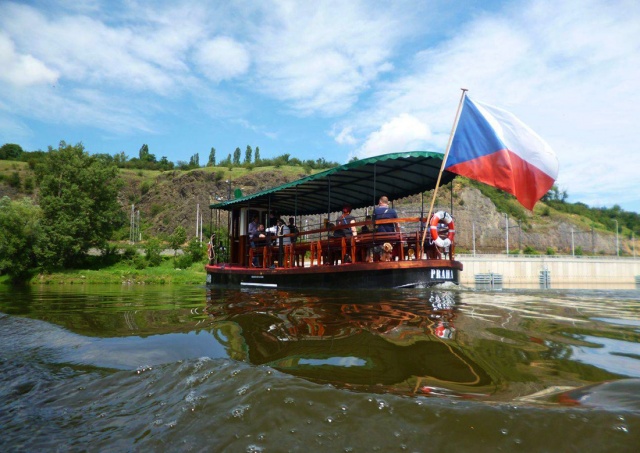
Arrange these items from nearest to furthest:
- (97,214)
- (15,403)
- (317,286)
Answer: (15,403), (317,286), (97,214)

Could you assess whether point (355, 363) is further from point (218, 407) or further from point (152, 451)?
point (152, 451)

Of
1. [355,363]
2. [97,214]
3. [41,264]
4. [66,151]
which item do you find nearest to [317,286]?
[355,363]

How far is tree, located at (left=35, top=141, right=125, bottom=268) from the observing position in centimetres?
3097

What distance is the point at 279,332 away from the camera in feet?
11.2

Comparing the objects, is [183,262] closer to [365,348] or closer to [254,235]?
[254,235]

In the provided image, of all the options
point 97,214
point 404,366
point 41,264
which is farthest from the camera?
point 97,214

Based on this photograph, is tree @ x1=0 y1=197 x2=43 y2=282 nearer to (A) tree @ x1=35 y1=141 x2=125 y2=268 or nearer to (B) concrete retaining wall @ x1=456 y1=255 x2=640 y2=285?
(A) tree @ x1=35 y1=141 x2=125 y2=268

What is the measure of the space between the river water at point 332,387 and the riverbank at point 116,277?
2377cm

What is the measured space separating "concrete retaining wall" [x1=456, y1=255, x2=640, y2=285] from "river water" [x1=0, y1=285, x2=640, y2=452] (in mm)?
37989

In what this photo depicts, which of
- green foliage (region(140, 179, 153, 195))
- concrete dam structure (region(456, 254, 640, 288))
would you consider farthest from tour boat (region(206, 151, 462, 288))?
green foliage (region(140, 179, 153, 195))

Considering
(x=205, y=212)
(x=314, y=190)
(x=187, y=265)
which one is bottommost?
(x=187, y=265)

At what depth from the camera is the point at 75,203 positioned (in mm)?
33219

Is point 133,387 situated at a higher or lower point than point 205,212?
lower

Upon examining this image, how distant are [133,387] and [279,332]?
138 cm
